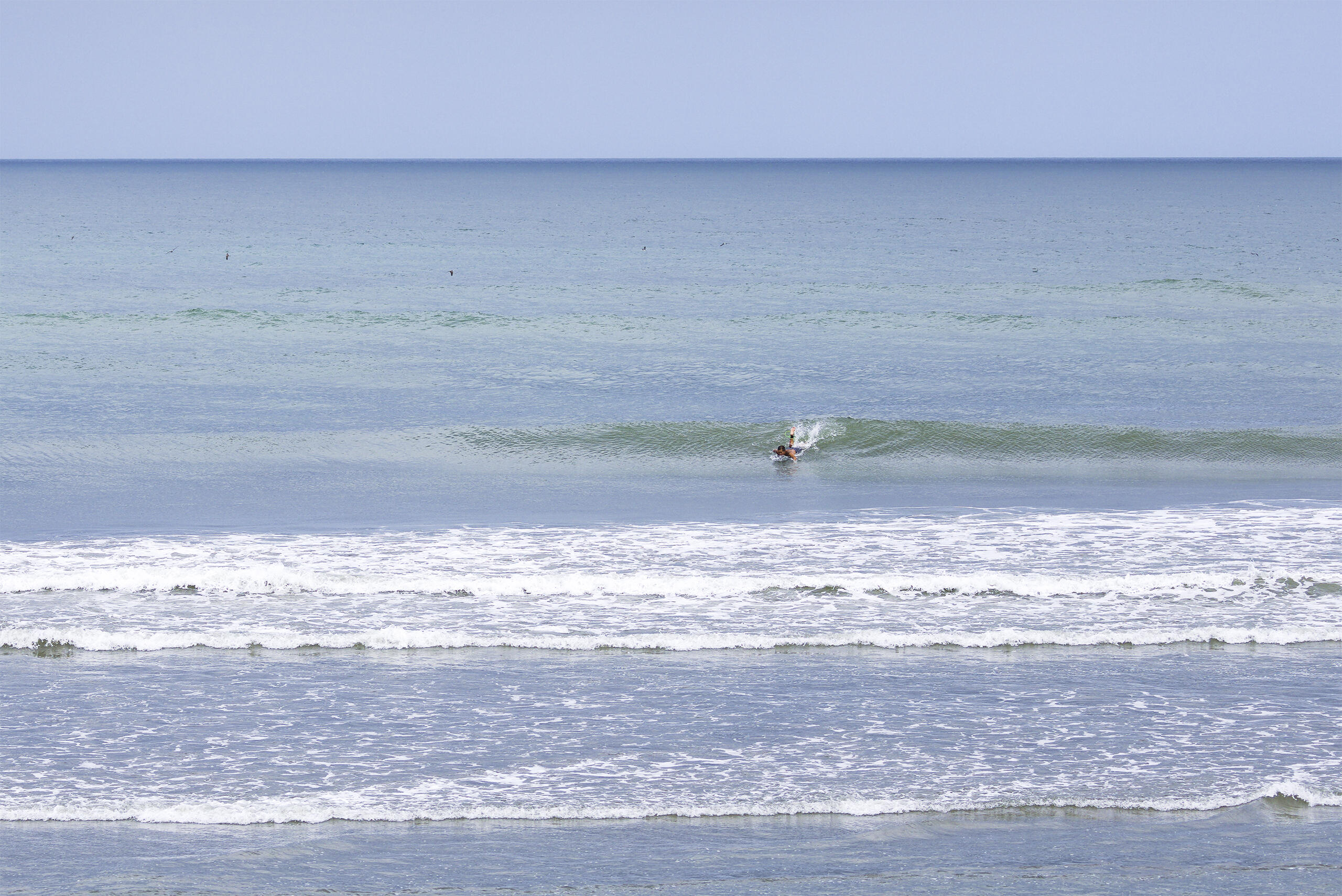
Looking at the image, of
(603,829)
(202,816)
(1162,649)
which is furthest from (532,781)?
(1162,649)

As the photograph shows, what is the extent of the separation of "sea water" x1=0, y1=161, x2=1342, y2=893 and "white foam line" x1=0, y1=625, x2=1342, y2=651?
42 millimetres

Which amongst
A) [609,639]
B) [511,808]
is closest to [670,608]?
[609,639]

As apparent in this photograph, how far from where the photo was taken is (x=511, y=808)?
8.32 metres

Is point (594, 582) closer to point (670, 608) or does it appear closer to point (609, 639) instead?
point (670, 608)

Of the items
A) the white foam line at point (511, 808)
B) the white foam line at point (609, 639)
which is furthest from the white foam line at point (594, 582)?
the white foam line at point (511, 808)

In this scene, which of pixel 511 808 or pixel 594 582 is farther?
pixel 594 582

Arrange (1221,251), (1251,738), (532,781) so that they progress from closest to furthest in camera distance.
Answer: (532,781) → (1251,738) → (1221,251)

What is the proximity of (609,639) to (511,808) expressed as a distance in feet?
11.6

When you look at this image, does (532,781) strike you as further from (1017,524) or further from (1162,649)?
(1017,524)

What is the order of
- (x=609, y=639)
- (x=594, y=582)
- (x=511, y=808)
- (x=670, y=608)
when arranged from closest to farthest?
(x=511, y=808)
(x=609, y=639)
(x=670, y=608)
(x=594, y=582)

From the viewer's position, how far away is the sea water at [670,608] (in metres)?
7.98

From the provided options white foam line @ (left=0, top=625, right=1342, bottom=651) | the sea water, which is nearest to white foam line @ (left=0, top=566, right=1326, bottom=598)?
the sea water

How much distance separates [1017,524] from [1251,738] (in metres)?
6.97

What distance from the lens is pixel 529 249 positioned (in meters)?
63.5
